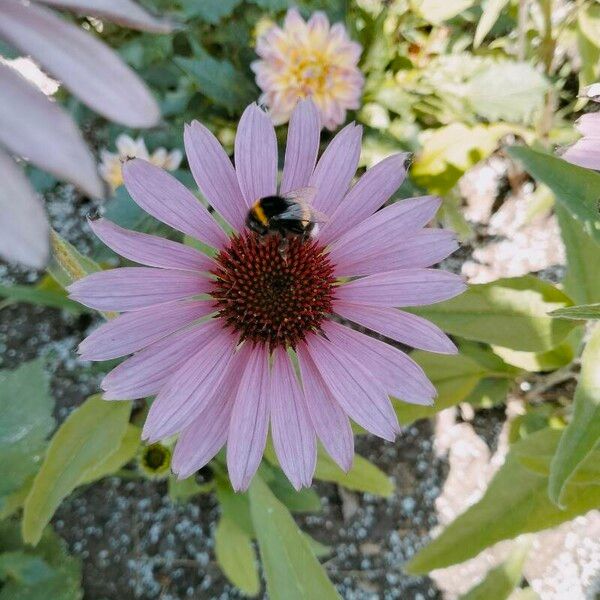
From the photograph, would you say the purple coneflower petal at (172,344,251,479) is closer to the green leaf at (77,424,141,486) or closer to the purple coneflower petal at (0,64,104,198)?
the green leaf at (77,424,141,486)

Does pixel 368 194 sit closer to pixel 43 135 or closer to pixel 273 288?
pixel 273 288

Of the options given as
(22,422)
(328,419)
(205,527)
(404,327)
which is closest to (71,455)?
(22,422)

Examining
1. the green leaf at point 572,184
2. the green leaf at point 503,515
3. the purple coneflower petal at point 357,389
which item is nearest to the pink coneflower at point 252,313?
the purple coneflower petal at point 357,389

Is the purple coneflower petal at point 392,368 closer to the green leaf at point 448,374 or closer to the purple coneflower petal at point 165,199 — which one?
the purple coneflower petal at point 165,199

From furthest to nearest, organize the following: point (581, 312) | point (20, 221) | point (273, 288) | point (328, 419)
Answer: point (273, 288) < point (328, 419) < point (581, 312) < point (20, 221)

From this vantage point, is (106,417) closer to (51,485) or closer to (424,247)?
(51,485)

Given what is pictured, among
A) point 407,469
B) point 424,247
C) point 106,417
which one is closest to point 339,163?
point 424,247

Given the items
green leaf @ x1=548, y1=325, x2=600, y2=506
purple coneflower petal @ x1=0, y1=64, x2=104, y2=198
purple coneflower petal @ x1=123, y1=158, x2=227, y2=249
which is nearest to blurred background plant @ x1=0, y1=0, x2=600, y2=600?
green leaf @ x1=548, y1=325, x2=600, y2=506
